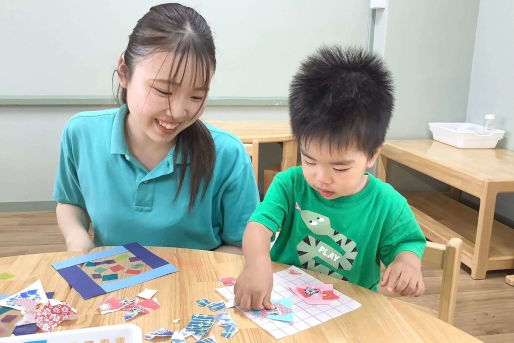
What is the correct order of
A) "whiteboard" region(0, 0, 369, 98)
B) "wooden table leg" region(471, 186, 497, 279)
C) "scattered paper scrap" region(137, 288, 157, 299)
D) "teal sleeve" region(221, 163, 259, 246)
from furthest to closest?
"whiteboard" region(0, 0, 369, 98) → "wooden table leg" region(471, 186, 497, 279) → "teal sleeve" region(221, 163, 259, 246) → "scattered paper scrap" region(137, 288, 157, 299)

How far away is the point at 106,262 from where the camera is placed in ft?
2.96

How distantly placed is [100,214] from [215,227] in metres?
0.28

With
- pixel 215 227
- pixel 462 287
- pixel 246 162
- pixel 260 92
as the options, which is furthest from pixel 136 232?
pixel 260 92

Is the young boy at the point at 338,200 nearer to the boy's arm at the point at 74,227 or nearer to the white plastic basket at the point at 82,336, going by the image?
the white plastic basket at the point at 82,336

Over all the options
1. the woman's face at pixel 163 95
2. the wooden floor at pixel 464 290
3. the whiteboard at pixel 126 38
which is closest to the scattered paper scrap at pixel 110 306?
the woman's face at pixel 163 95

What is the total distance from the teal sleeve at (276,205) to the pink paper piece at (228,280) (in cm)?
14

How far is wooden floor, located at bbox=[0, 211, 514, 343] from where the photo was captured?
71.3 inches

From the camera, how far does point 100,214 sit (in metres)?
1.10

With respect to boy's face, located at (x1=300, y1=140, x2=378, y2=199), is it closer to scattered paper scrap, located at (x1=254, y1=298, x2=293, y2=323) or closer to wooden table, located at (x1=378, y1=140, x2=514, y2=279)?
scattered paper scrap, located at (x1=254, y1=298, x2=293, y2=323)

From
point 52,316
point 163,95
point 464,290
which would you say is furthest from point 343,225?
point 464,290

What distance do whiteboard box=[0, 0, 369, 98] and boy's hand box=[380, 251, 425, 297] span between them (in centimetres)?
206

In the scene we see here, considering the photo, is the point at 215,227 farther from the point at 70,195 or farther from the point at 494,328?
the point at 494,328

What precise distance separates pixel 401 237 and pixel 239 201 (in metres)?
0.41

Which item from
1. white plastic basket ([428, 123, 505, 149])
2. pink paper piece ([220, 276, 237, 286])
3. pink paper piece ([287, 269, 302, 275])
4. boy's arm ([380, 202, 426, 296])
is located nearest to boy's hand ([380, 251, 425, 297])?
boy's arm ([380, 202, 426, 296])
